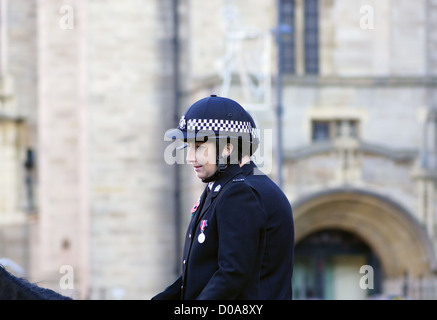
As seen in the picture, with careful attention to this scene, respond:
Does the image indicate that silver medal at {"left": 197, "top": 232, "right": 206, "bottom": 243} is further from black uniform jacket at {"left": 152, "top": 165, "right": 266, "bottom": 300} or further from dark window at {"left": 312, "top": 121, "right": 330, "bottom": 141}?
dark window at {"left": 312, "top": 121, "right": 330, "bottom": 141}

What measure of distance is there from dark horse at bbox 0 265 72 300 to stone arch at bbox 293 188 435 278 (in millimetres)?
13603

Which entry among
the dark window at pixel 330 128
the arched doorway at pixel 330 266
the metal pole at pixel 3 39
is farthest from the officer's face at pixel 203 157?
the metal pole at pixel 3 39

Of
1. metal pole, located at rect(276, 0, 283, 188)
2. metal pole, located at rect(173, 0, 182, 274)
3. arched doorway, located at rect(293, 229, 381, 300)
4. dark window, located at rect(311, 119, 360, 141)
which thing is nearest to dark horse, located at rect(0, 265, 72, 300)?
metal pole, located at rect(276, 0, 283, 188)

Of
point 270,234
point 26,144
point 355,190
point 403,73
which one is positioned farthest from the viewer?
point 26,144

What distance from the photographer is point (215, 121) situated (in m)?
3.88

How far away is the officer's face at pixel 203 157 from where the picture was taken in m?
3.96

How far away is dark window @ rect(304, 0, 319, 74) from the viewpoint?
64.7ft

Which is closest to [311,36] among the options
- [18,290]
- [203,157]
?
[203,157]

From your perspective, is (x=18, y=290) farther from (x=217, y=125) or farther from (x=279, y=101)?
(x=279, y=101)

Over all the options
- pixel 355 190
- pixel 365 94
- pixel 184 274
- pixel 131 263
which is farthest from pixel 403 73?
pixel 184 274

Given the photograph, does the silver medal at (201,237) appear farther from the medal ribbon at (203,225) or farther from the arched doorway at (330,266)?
the arched doorway at (330,266)
